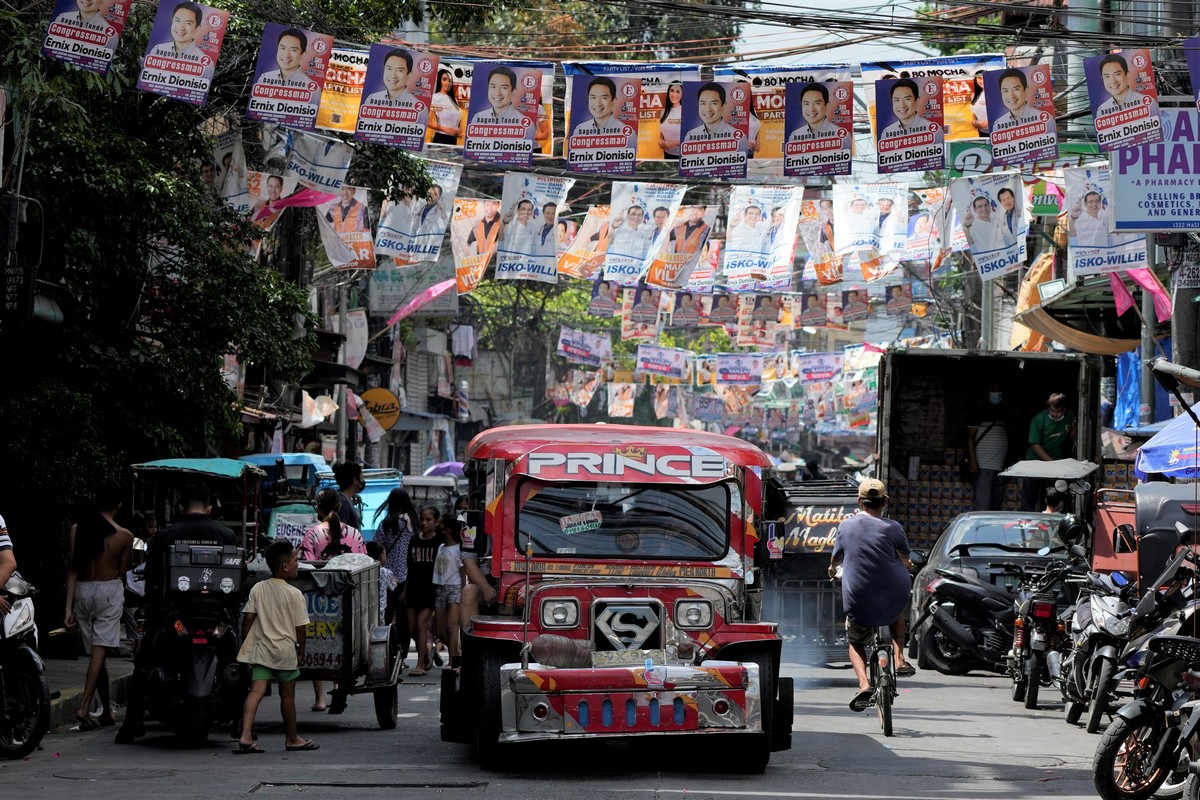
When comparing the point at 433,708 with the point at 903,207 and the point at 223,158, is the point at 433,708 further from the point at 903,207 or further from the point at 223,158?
the point at 903,207

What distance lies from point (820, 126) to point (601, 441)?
705 cm

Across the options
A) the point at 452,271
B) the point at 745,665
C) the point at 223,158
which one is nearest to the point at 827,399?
the point at 452,271

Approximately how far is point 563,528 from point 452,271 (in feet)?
85.1

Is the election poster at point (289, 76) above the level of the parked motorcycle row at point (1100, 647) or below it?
above

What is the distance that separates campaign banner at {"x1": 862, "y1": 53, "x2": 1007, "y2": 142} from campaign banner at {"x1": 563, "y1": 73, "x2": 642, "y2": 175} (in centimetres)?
245

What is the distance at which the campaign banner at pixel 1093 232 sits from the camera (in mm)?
20969

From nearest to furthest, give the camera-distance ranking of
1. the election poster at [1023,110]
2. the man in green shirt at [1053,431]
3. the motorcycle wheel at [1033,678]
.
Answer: the motorcycle wheel at [1033,678] < the election poster at [1023,110] < the man in green shirt at [1053,431]

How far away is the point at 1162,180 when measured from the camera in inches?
655

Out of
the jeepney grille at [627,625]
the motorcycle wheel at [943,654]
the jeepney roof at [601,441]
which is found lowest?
the motorcycle wheel at [943,654]

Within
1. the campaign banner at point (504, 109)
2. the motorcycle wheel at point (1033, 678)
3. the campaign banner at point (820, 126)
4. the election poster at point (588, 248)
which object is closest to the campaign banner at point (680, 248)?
the election poster at point (588, 248)

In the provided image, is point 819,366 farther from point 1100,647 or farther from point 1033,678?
point 1100,647

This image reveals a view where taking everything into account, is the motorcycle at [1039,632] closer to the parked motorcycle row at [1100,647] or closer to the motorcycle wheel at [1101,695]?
the parked motorcycle row at [1100,647]

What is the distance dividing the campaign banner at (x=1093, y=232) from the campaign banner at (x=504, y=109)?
26.6 ft

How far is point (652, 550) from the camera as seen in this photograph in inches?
426
